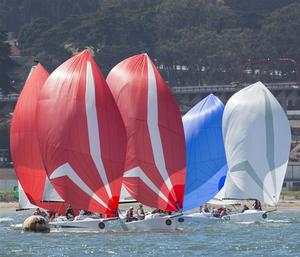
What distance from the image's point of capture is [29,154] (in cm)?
6425

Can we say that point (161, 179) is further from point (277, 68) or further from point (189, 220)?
point (277, 68)

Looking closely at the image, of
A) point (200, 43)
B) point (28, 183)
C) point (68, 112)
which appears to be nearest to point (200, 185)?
point (28, 183)

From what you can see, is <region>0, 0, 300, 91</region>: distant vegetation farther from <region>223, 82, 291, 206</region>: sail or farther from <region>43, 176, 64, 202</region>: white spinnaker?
<region>43, 176, 64, 202</region>: white spinnaker

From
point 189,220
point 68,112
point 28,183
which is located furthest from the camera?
point 189,220

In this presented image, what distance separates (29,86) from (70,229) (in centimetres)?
750

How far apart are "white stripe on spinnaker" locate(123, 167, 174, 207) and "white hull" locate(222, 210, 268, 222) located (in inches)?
453

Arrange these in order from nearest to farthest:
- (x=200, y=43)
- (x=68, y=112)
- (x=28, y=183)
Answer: (x=68, y=112)
(x=28, y=183)
(x=200, y=43)

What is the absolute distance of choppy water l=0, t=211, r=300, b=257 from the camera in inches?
2115

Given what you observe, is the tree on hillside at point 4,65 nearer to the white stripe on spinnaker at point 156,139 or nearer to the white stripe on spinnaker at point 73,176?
the white stripe on spinnaker at point 156,139

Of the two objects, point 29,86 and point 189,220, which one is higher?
point 29,86

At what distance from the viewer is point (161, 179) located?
199 feet

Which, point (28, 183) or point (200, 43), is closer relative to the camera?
point (28, 183)

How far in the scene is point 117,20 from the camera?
572ft

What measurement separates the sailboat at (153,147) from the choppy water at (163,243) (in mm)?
1246
